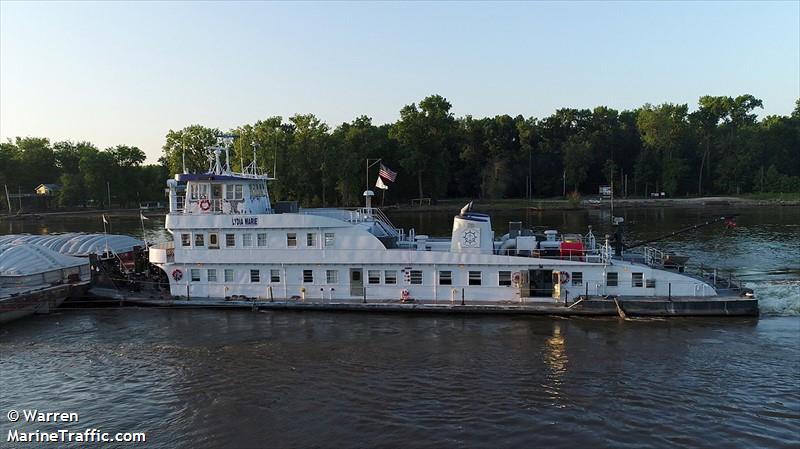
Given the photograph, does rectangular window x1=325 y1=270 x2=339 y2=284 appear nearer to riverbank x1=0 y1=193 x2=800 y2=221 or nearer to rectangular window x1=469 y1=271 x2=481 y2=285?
rectangular window x1=469 y1=271 x2=481 y2=285

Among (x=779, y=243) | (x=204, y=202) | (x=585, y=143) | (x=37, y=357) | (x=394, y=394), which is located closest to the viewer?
(x=394, y=394)

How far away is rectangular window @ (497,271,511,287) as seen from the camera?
28.6m

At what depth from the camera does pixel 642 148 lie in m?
126

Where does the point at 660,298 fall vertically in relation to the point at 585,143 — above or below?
below

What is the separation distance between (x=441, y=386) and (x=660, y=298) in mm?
13234

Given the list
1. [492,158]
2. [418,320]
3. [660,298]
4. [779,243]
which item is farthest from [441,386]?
[492,158]

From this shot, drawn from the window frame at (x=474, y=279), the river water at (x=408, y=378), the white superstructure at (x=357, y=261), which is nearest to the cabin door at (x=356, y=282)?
the white superstructure at (x=357, y=261)

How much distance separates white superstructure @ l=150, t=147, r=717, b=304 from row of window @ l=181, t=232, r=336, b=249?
0.05 m

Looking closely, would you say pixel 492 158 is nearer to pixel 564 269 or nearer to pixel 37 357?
pixel 564 269

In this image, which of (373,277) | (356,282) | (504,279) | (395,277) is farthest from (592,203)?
(356,282)

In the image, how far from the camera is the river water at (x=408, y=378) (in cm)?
1762

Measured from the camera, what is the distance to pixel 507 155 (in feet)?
403

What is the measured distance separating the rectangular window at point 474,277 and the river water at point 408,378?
6.12 ft

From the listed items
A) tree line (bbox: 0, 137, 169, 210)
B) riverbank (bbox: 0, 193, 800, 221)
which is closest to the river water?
riverbank (bbox: 0, 193, 800, 221)
